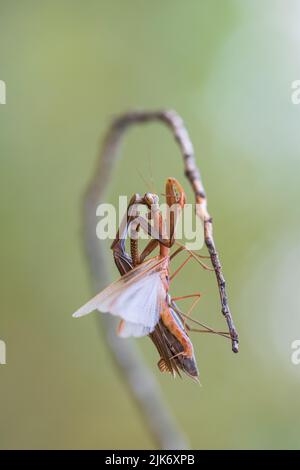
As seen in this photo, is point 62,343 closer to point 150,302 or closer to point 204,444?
point 204,444

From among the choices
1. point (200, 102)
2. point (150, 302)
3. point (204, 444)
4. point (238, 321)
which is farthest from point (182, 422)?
point (150, 302)

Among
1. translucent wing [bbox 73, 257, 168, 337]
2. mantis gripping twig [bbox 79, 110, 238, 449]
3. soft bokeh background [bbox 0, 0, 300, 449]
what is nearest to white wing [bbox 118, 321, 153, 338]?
translucent wing [bbox 73, 257, 168, 337]

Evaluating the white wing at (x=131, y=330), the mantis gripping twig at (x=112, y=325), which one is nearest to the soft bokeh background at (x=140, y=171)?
the mantis gripping twig at (x=112, y=325)

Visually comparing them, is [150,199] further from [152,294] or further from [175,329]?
[175,329]

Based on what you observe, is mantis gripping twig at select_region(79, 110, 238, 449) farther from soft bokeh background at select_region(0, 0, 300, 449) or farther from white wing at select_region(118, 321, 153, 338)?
soft bokeh background at select_region(0, 0, 300, 449)

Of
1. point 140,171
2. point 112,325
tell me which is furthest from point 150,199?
point 140,171

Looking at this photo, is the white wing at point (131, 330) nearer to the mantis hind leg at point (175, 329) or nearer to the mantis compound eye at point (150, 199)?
the mantis hind leg at point (175, 329)
